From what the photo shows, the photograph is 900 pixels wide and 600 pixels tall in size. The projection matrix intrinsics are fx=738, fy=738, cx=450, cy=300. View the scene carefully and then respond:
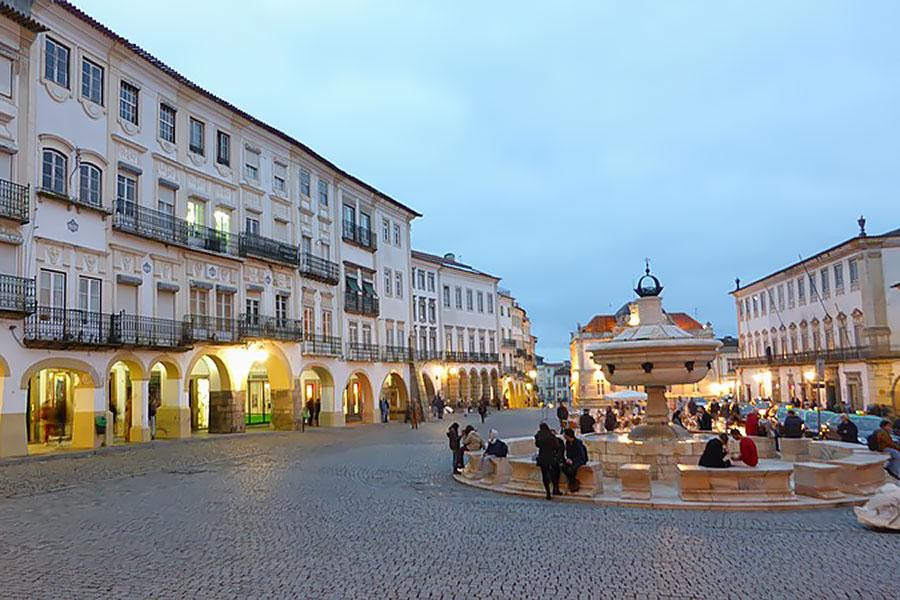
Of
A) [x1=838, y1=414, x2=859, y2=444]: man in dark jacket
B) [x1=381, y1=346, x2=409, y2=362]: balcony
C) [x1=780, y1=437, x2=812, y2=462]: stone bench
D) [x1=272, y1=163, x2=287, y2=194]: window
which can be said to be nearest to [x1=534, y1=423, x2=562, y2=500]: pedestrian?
[x1=780, y1=437, x2=812, y2=462]: stone bench

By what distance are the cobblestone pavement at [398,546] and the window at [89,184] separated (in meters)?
11.2

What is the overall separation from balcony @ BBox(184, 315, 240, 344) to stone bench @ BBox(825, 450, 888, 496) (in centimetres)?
2246

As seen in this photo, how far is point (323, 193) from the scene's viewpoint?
39969 mm

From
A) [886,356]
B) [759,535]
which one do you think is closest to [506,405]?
[886,356]

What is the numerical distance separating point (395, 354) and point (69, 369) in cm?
2441

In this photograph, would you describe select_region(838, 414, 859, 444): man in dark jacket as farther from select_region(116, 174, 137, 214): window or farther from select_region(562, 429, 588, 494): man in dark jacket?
select_region(116, 174, 137, 214): window

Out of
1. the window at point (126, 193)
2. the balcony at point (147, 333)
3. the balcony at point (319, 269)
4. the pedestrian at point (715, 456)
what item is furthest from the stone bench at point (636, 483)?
the balcony at point (319, 269)

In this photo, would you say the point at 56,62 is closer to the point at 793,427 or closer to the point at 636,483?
the point at 636,483

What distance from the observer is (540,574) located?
8.13m

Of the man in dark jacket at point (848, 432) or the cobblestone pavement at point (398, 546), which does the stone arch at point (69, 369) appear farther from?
the man in dark jacket at point (848, 432)

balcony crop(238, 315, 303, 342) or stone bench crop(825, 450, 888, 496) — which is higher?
balcony crop(238, 315, 303, 342)

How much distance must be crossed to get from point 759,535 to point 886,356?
4433 cm

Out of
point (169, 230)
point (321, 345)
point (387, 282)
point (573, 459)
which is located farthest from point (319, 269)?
point (573, 459)

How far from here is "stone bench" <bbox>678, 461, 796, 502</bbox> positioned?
478 inches
